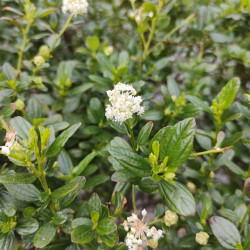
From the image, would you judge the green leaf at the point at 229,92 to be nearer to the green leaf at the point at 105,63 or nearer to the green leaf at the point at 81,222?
the green leaf at the point at 105,63

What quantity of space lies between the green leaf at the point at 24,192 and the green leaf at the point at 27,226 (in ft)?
0.26

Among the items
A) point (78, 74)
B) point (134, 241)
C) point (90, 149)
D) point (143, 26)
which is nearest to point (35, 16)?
point (78, 74)

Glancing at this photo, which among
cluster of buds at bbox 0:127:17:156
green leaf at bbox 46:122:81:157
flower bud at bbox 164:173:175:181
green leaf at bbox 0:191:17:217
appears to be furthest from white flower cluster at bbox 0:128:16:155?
flower bud at bbox 164:173:175:181

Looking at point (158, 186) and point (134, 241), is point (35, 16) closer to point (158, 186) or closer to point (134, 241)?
point (158, 186)

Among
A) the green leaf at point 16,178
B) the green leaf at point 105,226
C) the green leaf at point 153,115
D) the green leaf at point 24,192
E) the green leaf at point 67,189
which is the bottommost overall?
the green leaf at point 105,226

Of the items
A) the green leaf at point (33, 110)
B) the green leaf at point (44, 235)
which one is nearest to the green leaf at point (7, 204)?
the green leaf at point (44, 235)

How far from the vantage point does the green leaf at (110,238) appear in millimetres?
899

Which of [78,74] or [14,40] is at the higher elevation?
[14,40]

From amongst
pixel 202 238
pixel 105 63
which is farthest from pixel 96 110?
pixel 202 238

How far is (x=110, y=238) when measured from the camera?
92 centimetres

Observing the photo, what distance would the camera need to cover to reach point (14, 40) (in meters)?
1.59

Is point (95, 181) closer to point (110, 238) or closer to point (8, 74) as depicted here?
point (110, 238)

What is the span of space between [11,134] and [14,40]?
0.93m

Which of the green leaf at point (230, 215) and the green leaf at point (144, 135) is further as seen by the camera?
the green leaf at point (230, 215)
